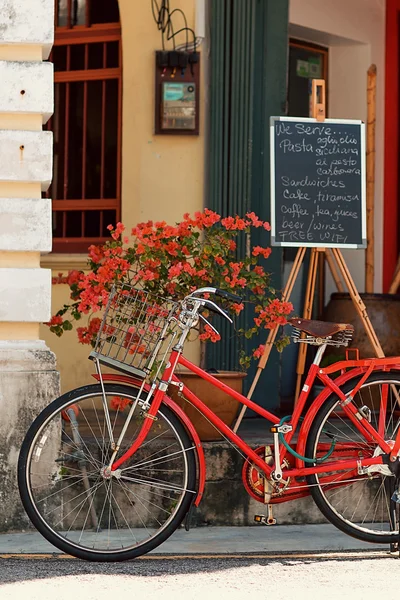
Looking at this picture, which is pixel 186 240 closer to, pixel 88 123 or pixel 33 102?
pixel 33 102

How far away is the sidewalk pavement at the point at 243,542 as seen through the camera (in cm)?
534

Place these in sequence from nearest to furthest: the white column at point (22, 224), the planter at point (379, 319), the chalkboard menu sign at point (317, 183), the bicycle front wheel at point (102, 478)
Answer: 1. the bicycle front wheel at point (102, 478)
2. the white column at point (22, 224)
3. the chalkboard menu sign at point (317, 183)
4. the planter at point (379, 319)

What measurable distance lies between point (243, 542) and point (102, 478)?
2.54 ft

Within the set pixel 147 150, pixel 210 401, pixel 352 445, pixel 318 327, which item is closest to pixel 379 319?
pixel 147 150

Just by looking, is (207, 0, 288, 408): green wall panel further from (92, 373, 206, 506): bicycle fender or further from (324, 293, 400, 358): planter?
(92, 373, 206, 506): bicycle fender

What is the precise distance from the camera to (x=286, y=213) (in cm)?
641

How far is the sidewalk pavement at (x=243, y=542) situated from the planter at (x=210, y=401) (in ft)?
1.61

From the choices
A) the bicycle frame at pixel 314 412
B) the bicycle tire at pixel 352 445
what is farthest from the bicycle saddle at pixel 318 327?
the bicycle tire at pixel 352 445

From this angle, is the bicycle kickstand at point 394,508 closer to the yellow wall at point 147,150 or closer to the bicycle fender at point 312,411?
the bicycle fender at point 312,411

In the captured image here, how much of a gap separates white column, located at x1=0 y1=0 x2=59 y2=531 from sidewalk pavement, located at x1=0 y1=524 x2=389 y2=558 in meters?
0.29

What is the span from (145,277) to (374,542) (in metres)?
1.62

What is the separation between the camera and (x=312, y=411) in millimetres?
5285

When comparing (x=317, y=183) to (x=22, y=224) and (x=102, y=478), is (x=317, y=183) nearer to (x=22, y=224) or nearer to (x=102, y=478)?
(x=22, y=224)

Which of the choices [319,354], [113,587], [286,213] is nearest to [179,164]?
[286,213]
